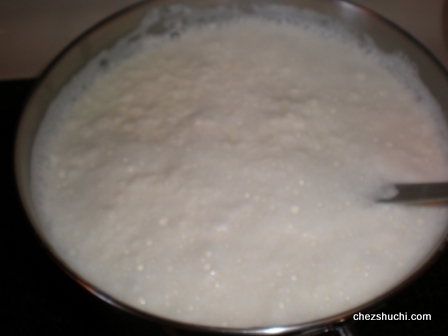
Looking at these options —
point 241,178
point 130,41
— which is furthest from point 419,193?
point 130,41

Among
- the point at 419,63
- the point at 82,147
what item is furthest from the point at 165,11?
the point at 419,63

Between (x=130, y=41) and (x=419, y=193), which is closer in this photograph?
(x=419, y=193)

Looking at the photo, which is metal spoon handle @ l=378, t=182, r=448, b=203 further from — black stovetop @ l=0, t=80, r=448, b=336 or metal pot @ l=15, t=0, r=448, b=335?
black stovetop @ l=0, t=80, r=448, b=336

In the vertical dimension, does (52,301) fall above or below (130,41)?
below

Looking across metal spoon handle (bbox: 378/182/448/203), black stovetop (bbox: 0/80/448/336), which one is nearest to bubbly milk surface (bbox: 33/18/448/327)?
metal spoon handle (bbox: 378/182/448/203)

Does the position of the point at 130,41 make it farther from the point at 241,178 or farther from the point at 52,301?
the point at 52,301

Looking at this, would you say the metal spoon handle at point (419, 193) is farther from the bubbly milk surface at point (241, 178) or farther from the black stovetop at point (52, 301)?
the black stovetop at point (52, 301)

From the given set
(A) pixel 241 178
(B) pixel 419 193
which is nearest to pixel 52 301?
(A) pixel 241 178
